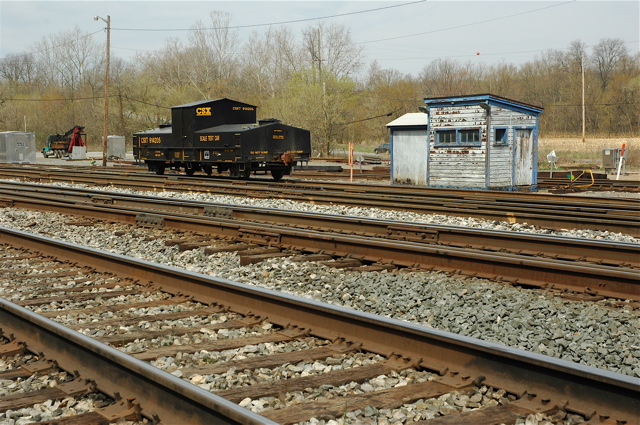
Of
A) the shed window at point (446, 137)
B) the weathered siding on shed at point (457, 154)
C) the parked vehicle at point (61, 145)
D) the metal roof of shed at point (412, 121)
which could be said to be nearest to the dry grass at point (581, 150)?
the metal roof of shed at point (412, 121)

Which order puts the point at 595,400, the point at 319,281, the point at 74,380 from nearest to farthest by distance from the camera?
the point at 595,400 < the point at 74,380 < the point at 319,281

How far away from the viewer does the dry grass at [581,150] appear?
125 feet

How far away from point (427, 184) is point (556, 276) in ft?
49.8

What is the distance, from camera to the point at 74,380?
401cm

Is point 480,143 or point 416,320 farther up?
point 480,143

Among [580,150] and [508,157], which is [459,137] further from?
[580,150]

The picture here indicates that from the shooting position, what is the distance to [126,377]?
3742 millimetres

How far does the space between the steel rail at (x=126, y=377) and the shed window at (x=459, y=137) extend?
17.1 meters

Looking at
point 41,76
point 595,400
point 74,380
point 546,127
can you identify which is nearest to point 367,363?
point 595,400

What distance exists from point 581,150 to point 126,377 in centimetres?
5374

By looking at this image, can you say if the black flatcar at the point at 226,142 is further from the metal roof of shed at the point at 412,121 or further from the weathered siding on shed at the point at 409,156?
the metal roof of shed at the point at 412,121

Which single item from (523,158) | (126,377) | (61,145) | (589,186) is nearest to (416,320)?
(126,377)

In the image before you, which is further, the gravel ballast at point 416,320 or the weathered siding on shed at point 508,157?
the weathered siding on shed at point 508,157

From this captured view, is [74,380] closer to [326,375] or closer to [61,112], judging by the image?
[326,375]
